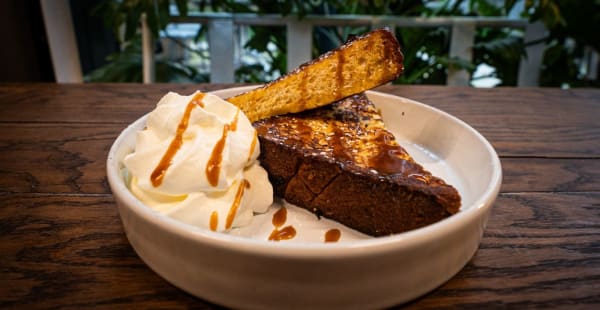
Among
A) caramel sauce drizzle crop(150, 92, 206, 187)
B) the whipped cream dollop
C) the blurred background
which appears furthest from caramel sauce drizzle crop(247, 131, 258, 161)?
the blurred background

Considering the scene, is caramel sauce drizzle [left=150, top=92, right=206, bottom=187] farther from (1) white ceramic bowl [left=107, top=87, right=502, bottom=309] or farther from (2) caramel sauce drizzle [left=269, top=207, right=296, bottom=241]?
(2) caramel sauce drizzle [left=269, top=207, right=296, bottom=241]

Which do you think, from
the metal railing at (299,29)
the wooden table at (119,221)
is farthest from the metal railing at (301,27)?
the wooden table at (119,221)

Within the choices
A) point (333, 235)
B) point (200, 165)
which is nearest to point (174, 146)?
point (200, 165)

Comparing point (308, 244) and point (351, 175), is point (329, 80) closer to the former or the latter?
point (351, 175)

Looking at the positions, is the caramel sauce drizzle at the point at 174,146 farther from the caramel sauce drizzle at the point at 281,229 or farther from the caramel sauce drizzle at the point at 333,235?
the caramel sauce drizzle at the point at 333,235

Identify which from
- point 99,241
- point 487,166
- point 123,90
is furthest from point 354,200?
point 123,90

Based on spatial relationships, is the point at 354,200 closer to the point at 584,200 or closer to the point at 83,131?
the point at 584,200

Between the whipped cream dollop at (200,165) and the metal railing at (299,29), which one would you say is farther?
the metal railing at (299,29)
